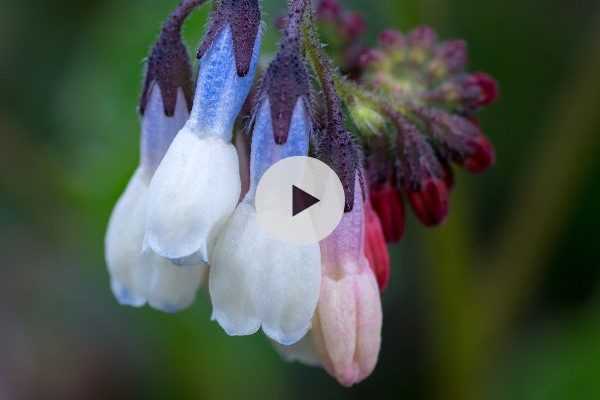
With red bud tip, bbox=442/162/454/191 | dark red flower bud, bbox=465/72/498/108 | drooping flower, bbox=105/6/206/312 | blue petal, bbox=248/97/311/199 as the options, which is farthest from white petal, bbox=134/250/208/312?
dark red flower bud, bbox=465/72/498/108

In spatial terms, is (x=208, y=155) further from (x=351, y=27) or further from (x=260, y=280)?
(x=351, y=27)

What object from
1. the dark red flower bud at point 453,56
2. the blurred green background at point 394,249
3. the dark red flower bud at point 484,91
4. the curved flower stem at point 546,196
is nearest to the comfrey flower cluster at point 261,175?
the dark red flower bud at point 484,91

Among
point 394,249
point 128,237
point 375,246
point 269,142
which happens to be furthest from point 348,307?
point 394,249

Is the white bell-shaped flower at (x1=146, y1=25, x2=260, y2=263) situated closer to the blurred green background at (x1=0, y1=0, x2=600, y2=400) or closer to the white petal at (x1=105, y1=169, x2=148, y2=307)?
the white petal at (x1=105, y1=169, x2=148, y2=307)

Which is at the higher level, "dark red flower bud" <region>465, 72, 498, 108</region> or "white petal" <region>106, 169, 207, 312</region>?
"dark red flower bud" <region>465, 72, 498, 108</region>

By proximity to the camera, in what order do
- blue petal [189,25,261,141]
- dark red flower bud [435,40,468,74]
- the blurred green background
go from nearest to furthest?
blue petal [189,25,261,141] → dark red flower bud [435,40,468,74] → the blurred green background
